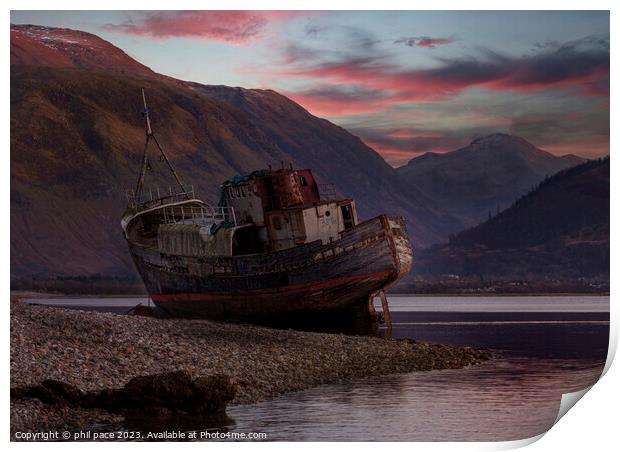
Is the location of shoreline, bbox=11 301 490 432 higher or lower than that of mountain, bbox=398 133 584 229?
lower

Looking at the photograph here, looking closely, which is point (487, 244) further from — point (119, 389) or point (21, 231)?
point (119, 389)

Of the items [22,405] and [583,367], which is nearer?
[22,405]

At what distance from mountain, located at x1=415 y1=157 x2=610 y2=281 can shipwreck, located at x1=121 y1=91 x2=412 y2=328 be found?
8.93 metres

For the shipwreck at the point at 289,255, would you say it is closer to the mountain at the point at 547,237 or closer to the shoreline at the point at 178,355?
the shoreline at the point at 178,355

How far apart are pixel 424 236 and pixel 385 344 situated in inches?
2367

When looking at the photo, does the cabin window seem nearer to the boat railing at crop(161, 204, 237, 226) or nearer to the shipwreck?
the shipwreck

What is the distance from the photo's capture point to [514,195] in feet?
228

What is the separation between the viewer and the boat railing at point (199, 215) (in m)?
43.3

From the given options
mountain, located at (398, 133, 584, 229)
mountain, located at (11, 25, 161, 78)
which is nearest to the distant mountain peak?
mountain, located at (398, 133, 584, 229)

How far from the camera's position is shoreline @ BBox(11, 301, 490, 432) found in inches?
996

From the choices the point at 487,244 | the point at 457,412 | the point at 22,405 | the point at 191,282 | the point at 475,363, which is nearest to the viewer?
the point at 22,405

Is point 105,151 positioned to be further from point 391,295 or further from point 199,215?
point 391,295

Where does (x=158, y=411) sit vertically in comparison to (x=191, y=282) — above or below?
below

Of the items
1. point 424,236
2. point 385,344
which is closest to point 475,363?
point 385,344
